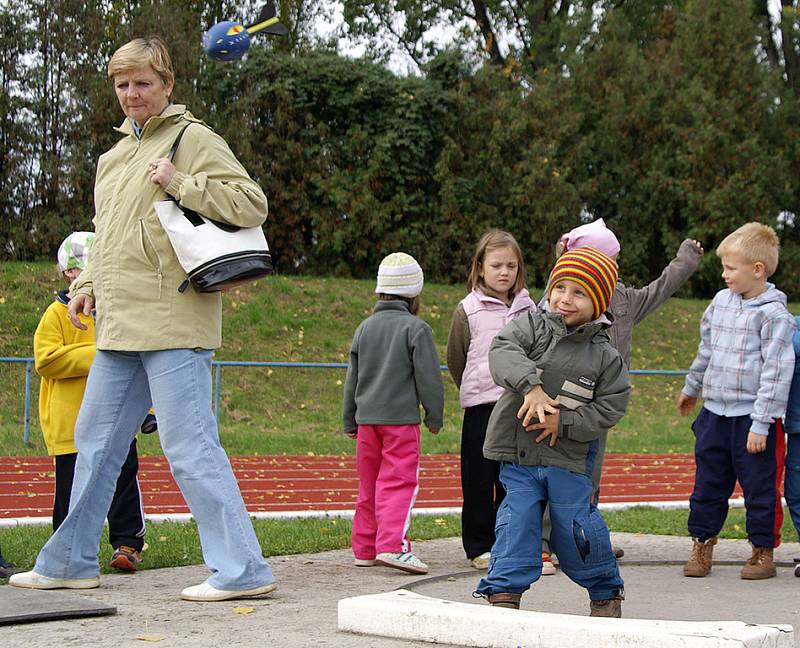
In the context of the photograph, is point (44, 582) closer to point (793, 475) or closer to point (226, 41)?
point (793, 475)

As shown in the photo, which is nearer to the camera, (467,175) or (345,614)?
(345,614)

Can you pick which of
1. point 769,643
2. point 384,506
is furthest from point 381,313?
point 769,643

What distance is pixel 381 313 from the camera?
22.7 feet

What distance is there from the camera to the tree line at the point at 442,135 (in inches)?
987

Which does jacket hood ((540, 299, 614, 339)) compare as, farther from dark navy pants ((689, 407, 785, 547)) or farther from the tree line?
the tree line

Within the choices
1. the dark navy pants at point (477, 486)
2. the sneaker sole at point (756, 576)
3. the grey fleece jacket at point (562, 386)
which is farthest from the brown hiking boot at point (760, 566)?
the grey fleece jacket at point (562, 386)

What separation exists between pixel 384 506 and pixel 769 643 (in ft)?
9.75

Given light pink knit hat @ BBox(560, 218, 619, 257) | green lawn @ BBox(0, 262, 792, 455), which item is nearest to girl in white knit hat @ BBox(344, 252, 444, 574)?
light pink knit hat @ BBox(560, 218, 619, 257)

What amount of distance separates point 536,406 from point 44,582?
2.25m

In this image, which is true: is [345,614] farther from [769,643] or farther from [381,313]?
[381,313]

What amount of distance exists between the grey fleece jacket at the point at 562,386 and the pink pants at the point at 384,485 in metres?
1.74

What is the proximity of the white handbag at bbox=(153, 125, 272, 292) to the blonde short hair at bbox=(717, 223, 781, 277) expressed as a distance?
2.58 metres

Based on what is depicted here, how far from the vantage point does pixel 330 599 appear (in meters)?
5.38

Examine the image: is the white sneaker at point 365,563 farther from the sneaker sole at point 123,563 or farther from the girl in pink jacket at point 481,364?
the sneaker sole at point 123,563
